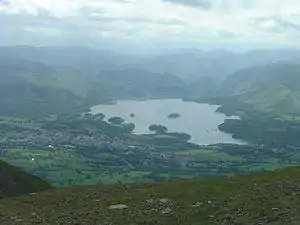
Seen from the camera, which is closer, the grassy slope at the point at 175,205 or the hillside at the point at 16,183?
the grassy slope at the point at 175,205

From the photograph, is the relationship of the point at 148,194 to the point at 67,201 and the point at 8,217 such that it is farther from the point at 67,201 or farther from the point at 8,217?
the point at 8,217

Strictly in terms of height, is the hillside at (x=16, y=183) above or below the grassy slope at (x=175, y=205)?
below

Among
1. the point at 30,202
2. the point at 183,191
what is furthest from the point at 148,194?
the point at 30,202

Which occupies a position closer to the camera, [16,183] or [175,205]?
[175,205]

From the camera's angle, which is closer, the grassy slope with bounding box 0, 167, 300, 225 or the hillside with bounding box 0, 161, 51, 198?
the grassy slope with bounding box 0, 167, 300, 225

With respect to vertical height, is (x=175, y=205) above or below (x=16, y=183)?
above
